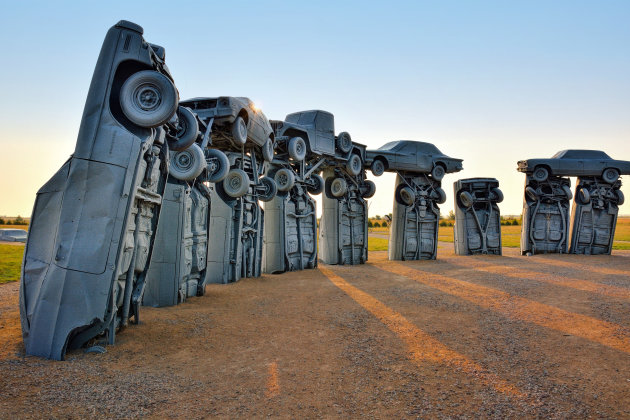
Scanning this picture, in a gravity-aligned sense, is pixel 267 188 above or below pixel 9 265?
above

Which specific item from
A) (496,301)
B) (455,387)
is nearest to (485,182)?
(496,301)

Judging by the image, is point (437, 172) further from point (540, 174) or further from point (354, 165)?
point (540, 174)

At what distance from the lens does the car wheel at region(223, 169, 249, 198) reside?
45.9 ft

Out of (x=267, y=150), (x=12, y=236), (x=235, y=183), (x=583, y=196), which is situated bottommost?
(x=12, y=236)

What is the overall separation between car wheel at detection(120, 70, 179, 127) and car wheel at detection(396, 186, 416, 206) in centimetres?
1809

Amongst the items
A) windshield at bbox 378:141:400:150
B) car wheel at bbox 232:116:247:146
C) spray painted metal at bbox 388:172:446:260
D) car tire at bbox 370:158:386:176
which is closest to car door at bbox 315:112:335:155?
car tire at bbox 370:158:386:176

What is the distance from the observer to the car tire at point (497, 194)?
82.4ft

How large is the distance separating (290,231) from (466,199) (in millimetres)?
12205

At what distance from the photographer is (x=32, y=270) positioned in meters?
6.41

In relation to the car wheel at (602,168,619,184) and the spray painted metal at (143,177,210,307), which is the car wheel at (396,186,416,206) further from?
the spray painted metal at (143,177,210,307)

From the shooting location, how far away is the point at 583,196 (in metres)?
24.8

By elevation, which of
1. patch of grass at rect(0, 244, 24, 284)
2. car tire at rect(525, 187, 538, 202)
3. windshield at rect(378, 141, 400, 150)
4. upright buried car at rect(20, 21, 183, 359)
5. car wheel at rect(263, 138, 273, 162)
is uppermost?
windshield at rect(378, 141, 400, 150)

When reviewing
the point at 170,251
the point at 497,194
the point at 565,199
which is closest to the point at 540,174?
the point at 565,199

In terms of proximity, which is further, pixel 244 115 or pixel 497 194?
pixel 497 194
